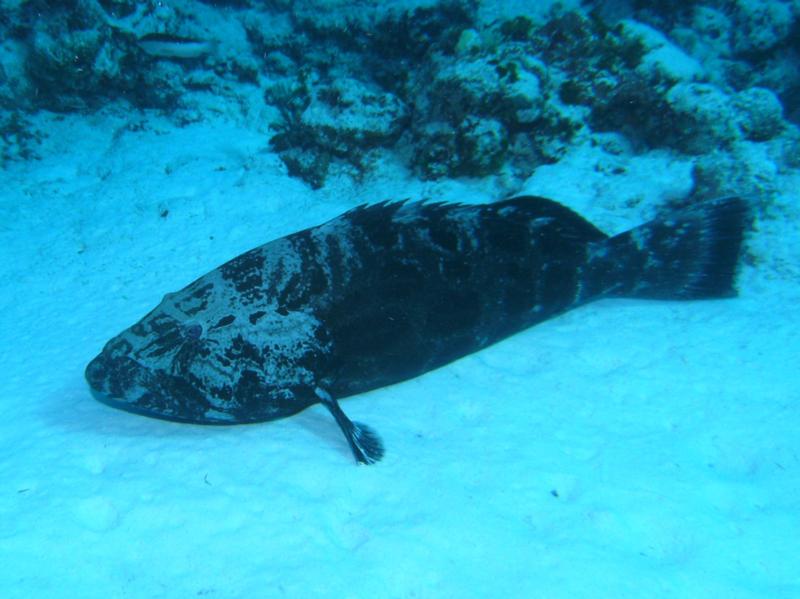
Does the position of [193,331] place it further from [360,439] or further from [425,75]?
[425,75]

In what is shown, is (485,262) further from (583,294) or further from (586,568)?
(586,568)

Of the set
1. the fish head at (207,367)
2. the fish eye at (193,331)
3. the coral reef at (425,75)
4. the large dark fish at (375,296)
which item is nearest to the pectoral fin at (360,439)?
the large dark fish at (375,296)

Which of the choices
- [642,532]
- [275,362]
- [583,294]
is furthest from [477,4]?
[642,532]

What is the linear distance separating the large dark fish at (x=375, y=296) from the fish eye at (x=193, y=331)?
0.05 ft

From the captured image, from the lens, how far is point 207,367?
352 centimetres

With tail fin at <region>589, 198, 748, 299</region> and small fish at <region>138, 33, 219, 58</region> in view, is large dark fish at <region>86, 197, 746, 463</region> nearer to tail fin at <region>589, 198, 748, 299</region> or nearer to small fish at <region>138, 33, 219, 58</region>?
tail fin at <region>589, 198, 748, 299</region>

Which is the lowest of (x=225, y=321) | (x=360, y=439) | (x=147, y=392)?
(x=360, y=439)

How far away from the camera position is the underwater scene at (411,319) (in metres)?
2.72

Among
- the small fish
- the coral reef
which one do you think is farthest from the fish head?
the small fish

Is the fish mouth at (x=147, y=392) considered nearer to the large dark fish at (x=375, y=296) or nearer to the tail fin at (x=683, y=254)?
the large dark fish at (x=375, y=296)

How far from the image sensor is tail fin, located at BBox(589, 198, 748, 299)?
4.48m

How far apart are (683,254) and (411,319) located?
2.75m

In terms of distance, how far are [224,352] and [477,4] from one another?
804 cm

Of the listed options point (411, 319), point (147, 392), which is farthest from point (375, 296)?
point (147, 392)
